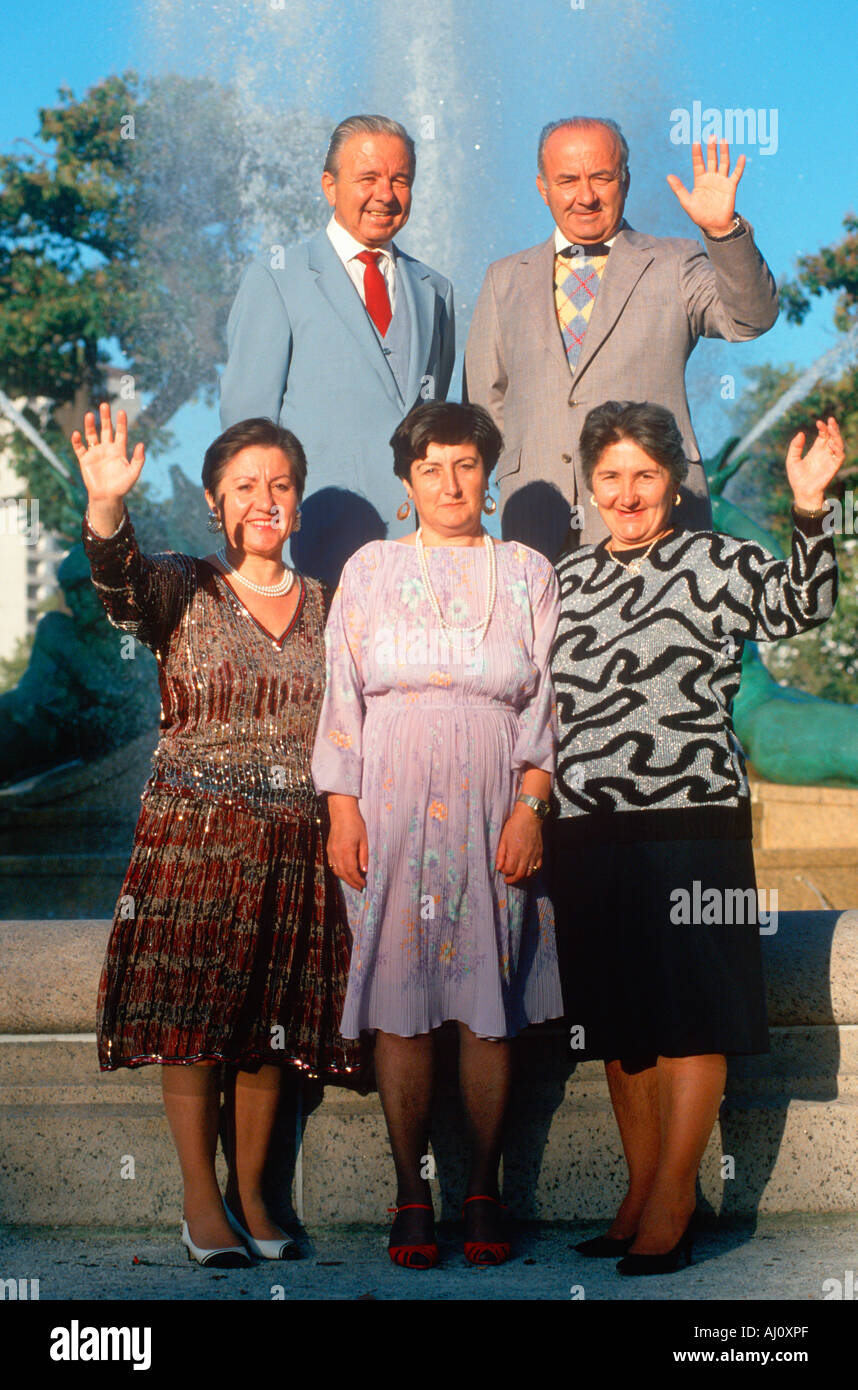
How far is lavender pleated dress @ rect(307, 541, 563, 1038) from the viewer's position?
3461 mm

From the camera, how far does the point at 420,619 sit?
3.60 meters

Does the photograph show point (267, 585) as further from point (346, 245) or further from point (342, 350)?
point (346, 245)

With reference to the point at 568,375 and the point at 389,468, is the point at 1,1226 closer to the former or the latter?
the point at 389,468

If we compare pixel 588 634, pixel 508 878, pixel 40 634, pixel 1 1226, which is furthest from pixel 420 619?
pixel 40 634

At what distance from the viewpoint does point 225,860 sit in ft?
11.8

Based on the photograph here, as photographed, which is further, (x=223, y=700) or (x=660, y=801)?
(x=223, y=700)

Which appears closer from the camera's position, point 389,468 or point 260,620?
point 260,620

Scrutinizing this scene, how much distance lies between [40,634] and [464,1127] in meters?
8.75

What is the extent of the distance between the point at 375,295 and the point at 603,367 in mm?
762

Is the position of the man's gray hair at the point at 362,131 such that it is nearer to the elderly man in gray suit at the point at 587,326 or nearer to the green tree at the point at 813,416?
the elderly man in gray suit at the point at 587,326

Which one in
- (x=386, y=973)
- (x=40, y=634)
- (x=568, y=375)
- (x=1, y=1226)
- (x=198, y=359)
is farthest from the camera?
(x=198, y=359)

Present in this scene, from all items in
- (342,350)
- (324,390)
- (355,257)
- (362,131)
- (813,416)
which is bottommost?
(324,390)

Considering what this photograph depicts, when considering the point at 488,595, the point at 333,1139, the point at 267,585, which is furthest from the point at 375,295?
the point at 333,1139

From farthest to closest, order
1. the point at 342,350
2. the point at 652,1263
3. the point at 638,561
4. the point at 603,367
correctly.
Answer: the point at 342,350
the point at 603,367
the point at 638,561
the point at 652,1263
